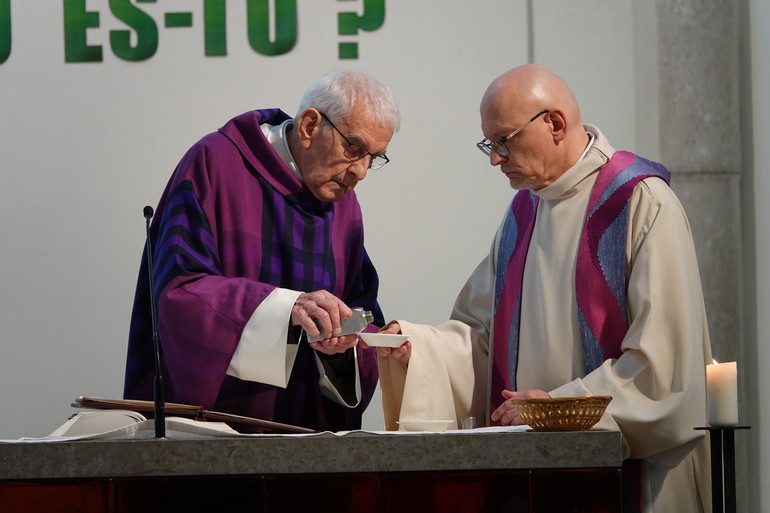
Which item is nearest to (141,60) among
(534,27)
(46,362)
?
(46,362)

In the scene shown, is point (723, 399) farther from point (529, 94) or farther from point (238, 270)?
point (238, 270)

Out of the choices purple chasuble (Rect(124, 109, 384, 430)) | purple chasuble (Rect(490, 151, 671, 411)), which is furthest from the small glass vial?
purple chasuble (Rect(490, 151, 671, 411))

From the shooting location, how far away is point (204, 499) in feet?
8.36

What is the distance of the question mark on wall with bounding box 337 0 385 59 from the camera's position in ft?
20.1

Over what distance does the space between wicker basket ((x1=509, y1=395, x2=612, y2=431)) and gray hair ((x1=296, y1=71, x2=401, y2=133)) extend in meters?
1.70

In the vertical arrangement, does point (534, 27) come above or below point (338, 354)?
above

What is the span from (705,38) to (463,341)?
248 centimetres

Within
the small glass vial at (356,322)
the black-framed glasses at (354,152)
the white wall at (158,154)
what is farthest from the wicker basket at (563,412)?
the white wall at (158,154)

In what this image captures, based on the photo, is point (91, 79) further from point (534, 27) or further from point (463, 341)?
point (463, 341)

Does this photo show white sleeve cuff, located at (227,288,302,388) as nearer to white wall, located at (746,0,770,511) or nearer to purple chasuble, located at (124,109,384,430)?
purple chasuble, located at (124,109,384,430)

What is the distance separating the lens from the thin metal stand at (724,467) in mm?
2914

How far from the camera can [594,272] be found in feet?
12.4

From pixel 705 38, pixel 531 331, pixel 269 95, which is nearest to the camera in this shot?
pixel 531 331

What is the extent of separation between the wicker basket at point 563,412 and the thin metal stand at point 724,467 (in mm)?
417
